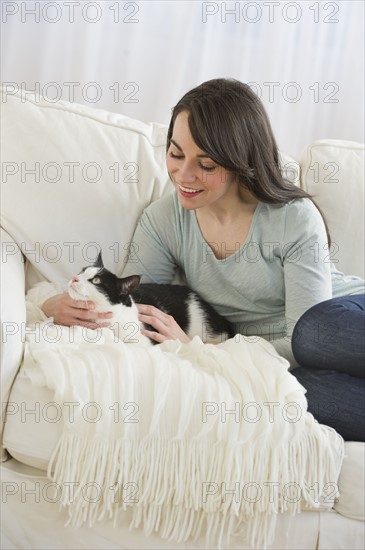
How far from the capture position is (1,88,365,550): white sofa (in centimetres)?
130

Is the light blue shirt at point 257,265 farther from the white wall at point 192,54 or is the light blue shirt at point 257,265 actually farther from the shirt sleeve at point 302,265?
the white wall at point 192,54

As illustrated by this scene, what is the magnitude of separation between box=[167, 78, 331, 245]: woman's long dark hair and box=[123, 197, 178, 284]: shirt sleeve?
0.21m

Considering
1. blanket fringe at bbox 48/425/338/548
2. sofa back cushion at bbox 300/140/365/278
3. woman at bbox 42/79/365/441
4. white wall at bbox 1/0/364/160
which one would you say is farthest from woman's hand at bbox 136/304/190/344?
white wall at bbox 1/0/364/160

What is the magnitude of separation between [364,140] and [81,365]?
154 centimetres

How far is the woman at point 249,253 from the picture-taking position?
4.72 ft

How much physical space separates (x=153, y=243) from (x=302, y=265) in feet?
1.21

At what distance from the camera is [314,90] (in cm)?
239

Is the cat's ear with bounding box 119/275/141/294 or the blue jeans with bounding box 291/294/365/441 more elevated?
the cat's ear with bounding box 119/275/141/294

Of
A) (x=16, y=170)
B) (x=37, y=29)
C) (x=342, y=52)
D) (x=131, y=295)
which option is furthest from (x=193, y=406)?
(x=342, y=52)

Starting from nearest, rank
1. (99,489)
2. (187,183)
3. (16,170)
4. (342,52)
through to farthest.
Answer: (99,489) → (187,183) → (16,170) → (342,52)

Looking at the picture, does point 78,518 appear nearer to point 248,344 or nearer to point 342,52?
point 248,344

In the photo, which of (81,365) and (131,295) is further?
(131,295)

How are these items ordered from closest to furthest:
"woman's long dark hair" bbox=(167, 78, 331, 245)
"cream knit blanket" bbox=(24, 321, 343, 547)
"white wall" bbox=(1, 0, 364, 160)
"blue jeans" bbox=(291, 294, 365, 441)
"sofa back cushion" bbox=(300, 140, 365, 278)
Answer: "cream knit blanket" bbox=(24, 321, 343, 547) < "blue jeans" bbox=(291, 294, 365, 441) < "woman's long dark hair" bbox=(167, 78, 331, 245) < "sofa back cushion" bbox=(300, 140, 365, 278) < "white wall" bbox=(1, 0, 364, 160)

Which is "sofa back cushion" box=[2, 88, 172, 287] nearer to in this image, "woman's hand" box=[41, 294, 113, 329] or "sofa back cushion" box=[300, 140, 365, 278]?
"woman's hand" box=[41, 294, 113, 329]
